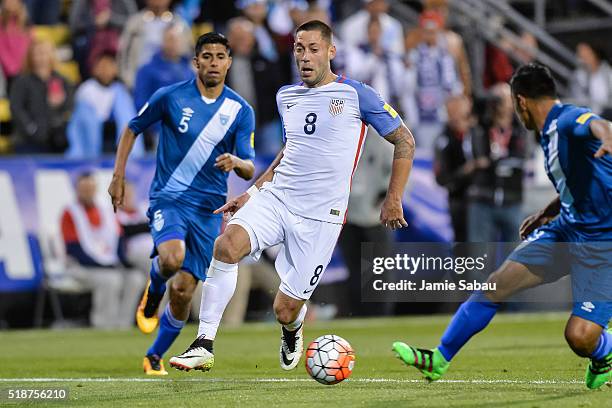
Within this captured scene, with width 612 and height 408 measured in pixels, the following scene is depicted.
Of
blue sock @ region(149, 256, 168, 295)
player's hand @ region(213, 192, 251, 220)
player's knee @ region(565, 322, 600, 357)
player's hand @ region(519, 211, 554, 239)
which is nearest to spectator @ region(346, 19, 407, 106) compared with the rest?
blue sock @ region(149, 256, 168, 295)

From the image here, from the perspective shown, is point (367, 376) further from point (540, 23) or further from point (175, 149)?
point (540, 23)

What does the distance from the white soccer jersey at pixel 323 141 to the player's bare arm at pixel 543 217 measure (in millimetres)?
1226

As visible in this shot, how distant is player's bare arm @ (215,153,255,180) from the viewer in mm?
9336

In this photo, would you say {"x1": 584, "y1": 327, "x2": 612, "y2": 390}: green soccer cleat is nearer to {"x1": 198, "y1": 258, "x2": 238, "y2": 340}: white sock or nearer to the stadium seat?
{"x1": 198, "y1": 258, "x2": 238, "y2": 340}: white sock

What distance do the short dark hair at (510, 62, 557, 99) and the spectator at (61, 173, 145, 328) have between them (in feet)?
31.0

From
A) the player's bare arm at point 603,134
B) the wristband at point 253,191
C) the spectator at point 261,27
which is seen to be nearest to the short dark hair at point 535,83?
the player's bare arm at point 603,134

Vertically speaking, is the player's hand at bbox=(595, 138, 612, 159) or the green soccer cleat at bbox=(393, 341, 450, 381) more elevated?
the player's hand at bbox=(595, 138, 612, 159)

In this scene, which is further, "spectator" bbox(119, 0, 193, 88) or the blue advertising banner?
"spectator" bbox(119, 0, 193, 88)

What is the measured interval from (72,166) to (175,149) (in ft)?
21.9

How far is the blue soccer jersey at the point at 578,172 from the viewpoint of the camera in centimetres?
800

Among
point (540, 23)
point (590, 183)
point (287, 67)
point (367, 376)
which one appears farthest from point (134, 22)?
point (590, 183)

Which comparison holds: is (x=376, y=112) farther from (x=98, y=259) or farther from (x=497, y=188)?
(x=497, y=188)

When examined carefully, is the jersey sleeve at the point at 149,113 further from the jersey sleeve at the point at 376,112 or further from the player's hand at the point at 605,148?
the player's hand at the point at 605,148

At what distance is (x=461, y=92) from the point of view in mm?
19156
